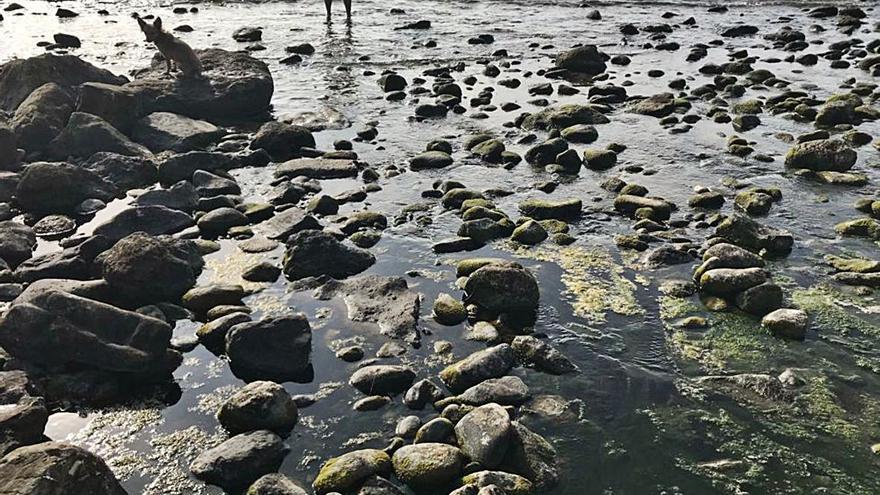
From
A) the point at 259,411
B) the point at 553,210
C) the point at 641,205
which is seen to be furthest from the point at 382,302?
the point at 641,205

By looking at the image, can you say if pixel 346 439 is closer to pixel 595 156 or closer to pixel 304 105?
pixel 595 156

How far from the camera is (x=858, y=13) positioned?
33375 mm

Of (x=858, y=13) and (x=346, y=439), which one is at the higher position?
(x=858, y=13)

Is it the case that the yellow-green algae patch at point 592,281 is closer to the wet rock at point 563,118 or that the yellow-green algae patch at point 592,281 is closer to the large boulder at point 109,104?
the wet rock at point 563,118

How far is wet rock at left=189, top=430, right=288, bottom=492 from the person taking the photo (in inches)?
265

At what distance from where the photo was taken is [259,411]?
7391 millimetres

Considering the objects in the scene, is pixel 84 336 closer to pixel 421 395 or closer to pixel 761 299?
Answer: pixel 421 395

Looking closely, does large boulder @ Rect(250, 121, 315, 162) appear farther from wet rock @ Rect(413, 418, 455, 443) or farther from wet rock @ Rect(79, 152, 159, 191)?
wet rock @ Rect(413, 418, 455, 443)

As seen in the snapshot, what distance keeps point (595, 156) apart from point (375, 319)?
7483 mm

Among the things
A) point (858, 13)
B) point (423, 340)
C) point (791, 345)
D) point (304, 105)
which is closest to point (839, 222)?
point (791, 345)

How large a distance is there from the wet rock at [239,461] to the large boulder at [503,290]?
11.6 ft

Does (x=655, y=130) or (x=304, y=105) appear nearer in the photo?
(x=655, y=130)

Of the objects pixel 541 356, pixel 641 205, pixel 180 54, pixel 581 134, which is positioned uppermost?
pixel 180 54

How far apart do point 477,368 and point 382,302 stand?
2.15 meters
